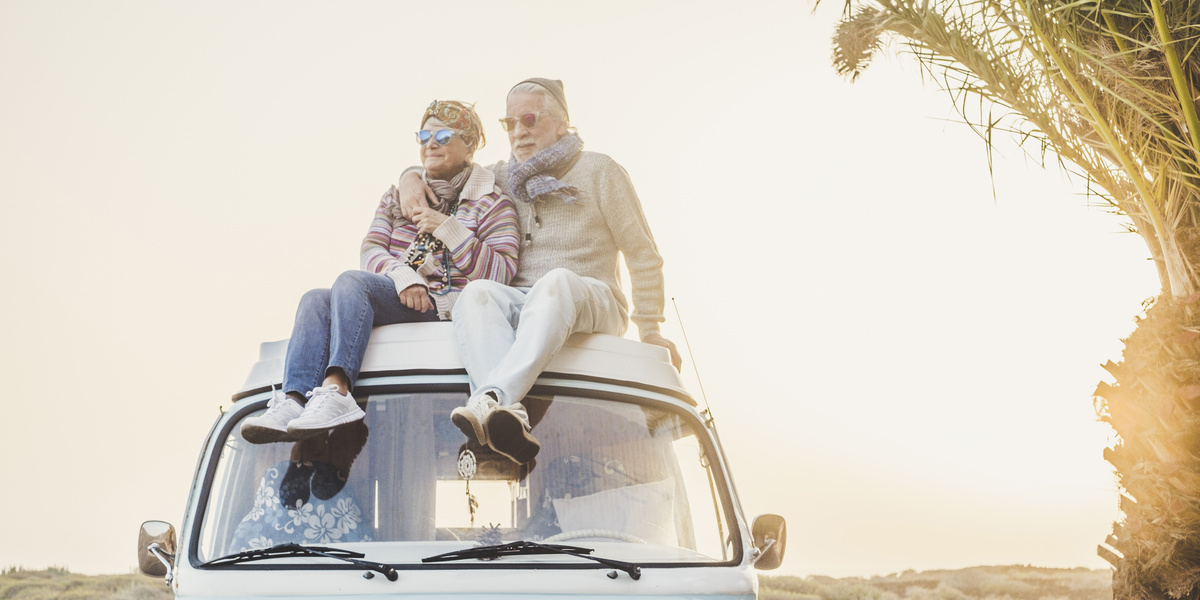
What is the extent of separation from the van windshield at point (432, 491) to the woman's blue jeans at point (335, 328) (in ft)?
0.62

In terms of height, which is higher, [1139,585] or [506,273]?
[506,273]

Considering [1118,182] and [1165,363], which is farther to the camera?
[1118,182]

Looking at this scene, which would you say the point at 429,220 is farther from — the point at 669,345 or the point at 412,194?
the point at 669,345

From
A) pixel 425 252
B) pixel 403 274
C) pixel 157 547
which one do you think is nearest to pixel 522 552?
pixel 157 547

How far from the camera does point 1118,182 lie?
16.6 feet

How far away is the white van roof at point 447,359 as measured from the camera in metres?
3.96

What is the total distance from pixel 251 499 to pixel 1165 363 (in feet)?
12.2

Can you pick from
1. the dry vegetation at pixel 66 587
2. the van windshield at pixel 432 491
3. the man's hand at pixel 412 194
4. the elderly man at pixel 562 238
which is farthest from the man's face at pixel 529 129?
the dry vegetation at pixel 66 587

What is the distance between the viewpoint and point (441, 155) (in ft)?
16.3

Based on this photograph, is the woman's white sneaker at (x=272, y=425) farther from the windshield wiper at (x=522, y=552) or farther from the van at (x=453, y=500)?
the windshield wiper at (x=522, y=552)

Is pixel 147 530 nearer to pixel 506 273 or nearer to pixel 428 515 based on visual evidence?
pixel 428 515

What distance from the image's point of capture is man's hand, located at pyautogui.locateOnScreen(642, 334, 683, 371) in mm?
4953

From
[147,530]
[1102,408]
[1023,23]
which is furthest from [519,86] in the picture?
[1102,408]

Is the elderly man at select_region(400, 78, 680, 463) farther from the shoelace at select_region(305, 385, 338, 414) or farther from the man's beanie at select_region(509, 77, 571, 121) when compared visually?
the shoelace at select_region(305, 385, 338, 414)
